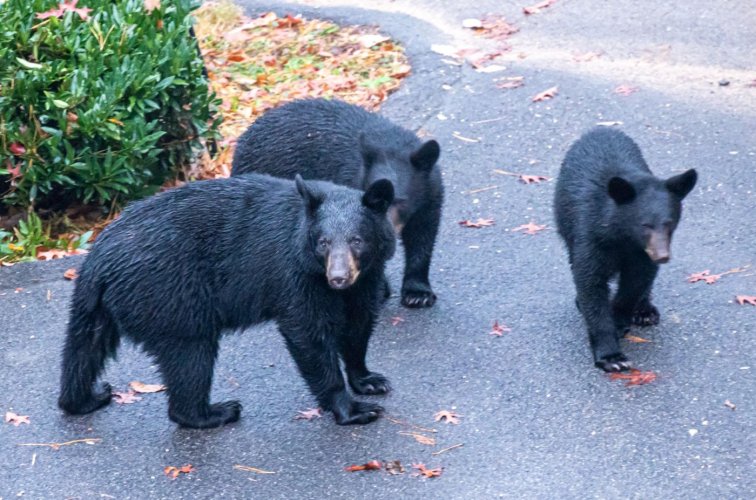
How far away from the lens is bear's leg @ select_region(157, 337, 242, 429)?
5.62 meters

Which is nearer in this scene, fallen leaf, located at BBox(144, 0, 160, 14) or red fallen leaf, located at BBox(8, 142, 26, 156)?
red fallen leaf, located at BBox(8, 142, 26, 156)

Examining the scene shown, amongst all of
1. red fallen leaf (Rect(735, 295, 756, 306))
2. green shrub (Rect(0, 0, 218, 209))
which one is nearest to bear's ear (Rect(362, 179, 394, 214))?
red fallen leaf (Rect(735, 295, 756, 306))

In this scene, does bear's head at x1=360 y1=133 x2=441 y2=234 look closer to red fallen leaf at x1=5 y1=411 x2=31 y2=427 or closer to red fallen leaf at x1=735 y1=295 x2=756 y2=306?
red fallen leaf at x1=735 y1=295 x2=756 y2=306

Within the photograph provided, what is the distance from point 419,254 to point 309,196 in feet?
5.24

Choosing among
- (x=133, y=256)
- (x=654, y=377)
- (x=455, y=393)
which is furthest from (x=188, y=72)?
(x=654, y=377)

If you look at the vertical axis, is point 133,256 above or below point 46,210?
above

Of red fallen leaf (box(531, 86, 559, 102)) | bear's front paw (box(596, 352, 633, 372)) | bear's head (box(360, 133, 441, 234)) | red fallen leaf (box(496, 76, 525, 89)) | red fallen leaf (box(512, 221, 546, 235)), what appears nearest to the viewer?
bear's front paw (box(596, 352, 633, 372))

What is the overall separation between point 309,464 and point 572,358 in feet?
5.64

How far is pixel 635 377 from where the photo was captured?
608 cm

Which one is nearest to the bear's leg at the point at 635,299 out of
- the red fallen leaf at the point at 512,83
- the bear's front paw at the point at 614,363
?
the bear's front paw at the point at 614,363

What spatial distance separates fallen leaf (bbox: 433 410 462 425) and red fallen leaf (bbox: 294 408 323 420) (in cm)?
62

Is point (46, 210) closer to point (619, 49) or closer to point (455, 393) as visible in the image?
point (455, 393)

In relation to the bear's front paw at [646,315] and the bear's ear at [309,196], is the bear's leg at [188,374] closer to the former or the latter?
the bear's ear at [309,196]

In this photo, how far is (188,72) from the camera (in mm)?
8352
